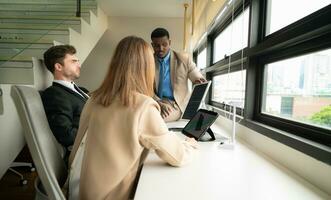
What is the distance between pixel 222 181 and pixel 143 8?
4.24 meters

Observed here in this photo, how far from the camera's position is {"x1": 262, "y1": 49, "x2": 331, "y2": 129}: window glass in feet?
3.60

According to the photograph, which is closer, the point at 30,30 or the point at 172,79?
the point at 172,79

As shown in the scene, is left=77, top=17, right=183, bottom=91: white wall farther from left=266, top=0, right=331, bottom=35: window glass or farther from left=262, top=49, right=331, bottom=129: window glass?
left=262, top=49, right=331, bottom=129: window glass

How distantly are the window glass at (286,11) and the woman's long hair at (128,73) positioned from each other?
804 millimetres

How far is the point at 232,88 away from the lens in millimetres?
2297

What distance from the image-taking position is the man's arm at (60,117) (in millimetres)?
1489

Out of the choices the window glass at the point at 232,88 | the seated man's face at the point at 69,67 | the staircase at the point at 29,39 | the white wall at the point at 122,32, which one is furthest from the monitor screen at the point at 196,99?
the white wall at the point at 122,32

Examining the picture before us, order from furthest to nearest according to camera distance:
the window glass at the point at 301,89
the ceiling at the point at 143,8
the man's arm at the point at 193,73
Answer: the ceiling at the point at 143,8, the man's arm at the point at 193,73, the window glass at the point at 301,89

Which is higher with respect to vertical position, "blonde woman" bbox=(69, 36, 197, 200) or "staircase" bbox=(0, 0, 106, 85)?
"staircase" bbox=(0, 0, 106, 85)

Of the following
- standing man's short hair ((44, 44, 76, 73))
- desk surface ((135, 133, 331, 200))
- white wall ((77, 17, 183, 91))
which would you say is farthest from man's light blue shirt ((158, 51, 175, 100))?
white wall ((77, 17, 183, 91))

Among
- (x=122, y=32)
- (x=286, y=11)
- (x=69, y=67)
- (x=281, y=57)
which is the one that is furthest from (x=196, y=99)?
(x=122, y=32)

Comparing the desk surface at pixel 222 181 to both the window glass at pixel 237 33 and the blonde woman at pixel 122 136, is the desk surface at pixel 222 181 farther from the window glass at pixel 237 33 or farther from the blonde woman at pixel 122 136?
the window glass at pixel 237 33

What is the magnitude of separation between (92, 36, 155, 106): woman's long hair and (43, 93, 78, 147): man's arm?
526 millimetres

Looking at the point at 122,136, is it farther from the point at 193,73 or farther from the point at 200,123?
the point at 193,73
